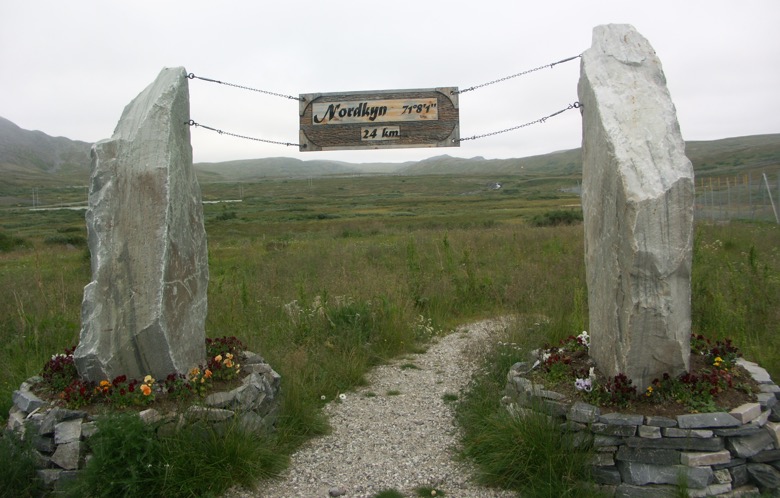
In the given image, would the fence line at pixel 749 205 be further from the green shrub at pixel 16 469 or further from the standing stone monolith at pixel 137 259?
the green shrub at pixel 16 469

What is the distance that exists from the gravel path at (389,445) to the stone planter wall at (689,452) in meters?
0.87

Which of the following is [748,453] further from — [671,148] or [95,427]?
[95,427]

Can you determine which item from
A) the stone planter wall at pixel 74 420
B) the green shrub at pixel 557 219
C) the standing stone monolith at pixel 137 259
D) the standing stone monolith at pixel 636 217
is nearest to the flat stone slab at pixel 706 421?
the standing stone monolith at pixel 636 217

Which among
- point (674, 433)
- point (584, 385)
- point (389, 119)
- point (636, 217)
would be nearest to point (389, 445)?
point (584, 385)

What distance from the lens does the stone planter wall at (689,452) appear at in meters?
4.36

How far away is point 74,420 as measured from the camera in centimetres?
474

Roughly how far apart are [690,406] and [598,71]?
3.04 m

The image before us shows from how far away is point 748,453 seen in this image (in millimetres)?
4406

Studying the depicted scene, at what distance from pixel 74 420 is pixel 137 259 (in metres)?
1.39

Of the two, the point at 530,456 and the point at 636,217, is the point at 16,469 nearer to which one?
the point at 530,456

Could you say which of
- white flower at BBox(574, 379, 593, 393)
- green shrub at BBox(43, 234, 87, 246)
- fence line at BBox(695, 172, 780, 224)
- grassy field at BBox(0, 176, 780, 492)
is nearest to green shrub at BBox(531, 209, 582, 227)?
fence line at BBox(695, 172, 780, 224)

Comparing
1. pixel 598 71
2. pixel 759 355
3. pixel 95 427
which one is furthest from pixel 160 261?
pixel 759 355

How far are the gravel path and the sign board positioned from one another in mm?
2944

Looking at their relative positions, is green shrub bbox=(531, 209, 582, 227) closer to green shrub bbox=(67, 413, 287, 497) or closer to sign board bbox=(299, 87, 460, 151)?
sign board bbox=(299, 87, 460, 151)
